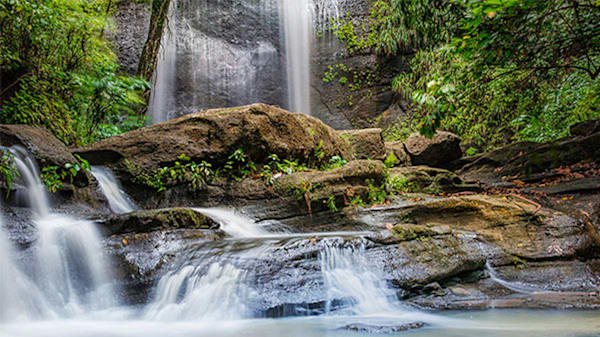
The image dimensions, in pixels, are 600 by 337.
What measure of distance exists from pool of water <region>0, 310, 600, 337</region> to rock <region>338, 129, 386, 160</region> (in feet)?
20.4

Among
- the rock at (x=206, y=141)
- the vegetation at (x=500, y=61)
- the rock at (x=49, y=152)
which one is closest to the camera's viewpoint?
the vegetation at (x=500, y=61)

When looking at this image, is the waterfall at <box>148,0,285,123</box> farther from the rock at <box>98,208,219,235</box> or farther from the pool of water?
the pool of water

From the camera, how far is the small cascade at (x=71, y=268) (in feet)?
11.1

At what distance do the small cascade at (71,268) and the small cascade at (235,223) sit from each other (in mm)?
1568

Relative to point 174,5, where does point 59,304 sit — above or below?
below

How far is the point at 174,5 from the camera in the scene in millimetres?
14781

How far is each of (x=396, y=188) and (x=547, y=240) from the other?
138 inches

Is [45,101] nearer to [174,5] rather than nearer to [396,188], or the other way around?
[396,188]

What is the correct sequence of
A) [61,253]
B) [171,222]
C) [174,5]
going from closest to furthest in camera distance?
[61,253]
[171,222]
[174,5]

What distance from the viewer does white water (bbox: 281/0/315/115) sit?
15.2 m

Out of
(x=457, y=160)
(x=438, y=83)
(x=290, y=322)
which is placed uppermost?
(x=457, y=160)

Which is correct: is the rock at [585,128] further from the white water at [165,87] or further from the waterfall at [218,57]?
the white water at [165,87]

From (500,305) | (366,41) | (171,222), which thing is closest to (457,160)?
(366,41)

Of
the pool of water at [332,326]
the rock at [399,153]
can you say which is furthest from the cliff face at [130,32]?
the pool of water at [332,326]
